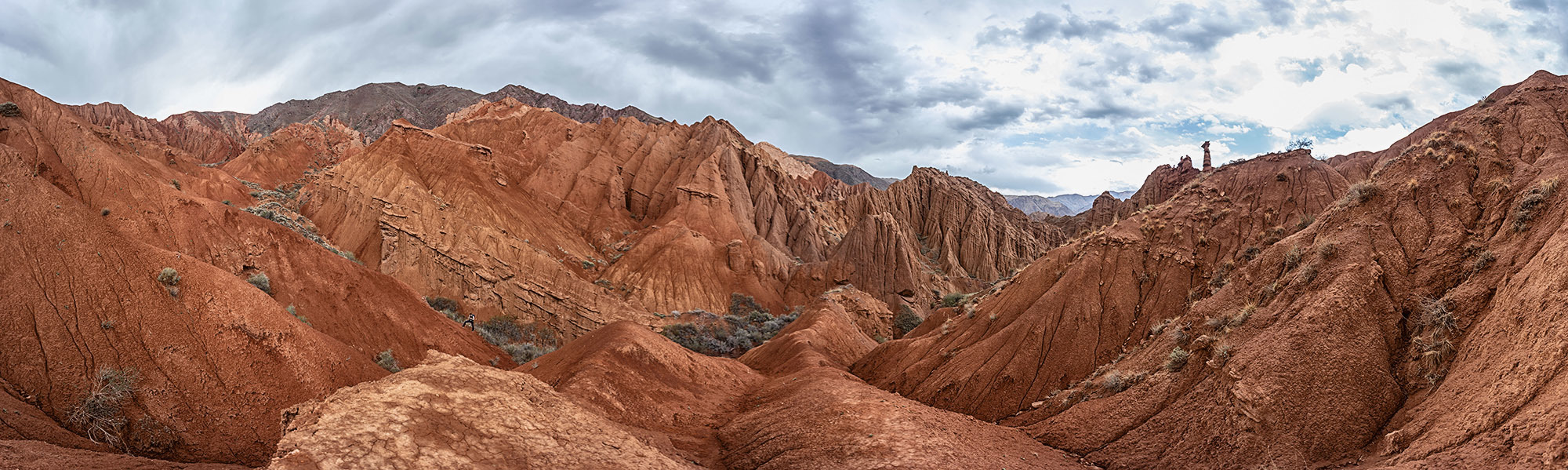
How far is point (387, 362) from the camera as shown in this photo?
64.6ft

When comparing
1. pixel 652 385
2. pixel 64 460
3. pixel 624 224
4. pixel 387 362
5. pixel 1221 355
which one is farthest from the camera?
pixel 624 224

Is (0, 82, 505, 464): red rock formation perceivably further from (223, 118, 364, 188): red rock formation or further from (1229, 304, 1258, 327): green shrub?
(223, 118, 364, 188): red rock formation

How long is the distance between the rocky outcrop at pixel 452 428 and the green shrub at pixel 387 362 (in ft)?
30.1

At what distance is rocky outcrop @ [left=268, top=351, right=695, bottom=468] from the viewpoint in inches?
300

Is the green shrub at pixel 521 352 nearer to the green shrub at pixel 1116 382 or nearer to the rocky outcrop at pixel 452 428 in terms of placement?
the rocky outcrop at pixel 452 428

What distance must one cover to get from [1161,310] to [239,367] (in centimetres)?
2092

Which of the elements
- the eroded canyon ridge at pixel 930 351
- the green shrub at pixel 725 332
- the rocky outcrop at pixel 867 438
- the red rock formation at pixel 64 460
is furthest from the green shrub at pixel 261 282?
the green shrub at pixel 725 332

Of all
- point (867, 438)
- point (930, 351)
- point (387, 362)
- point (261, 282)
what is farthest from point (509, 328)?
point (867, 438)

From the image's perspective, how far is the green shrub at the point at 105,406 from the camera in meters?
11.3

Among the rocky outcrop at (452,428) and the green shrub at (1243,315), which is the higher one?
the green shrub at (1243,315)

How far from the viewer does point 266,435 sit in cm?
1290

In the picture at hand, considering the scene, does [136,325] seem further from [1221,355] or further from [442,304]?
[442,304]

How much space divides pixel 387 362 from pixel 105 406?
→ 26.4 ft

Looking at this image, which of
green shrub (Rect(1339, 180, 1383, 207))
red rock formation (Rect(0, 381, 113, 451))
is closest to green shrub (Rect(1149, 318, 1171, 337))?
green shrub (Rect(1339, 180, 1383, 207))
